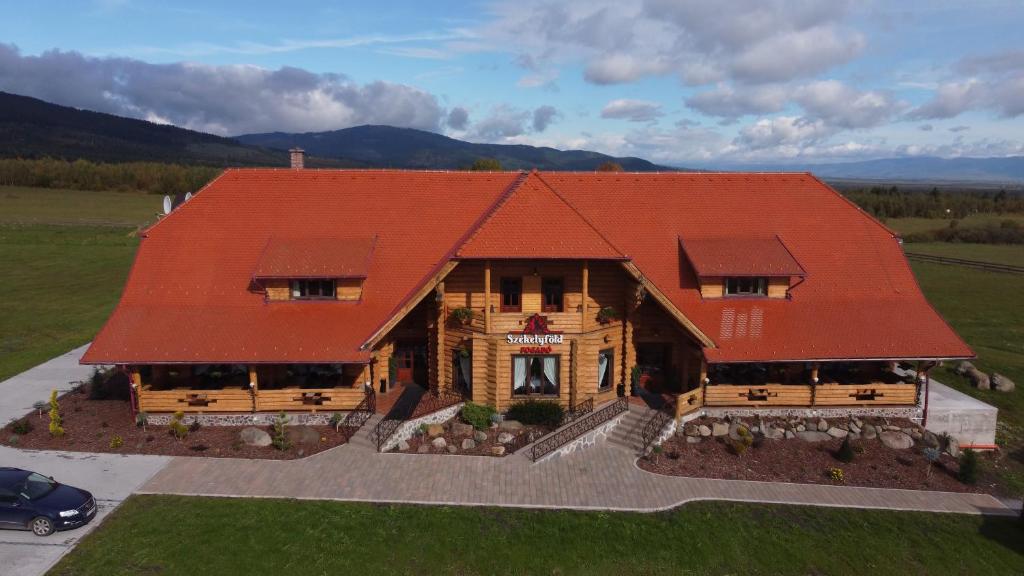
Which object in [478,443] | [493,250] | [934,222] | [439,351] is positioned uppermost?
[934,222]

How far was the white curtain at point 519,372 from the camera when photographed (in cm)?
1988

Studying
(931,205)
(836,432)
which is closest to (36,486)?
(836,432)

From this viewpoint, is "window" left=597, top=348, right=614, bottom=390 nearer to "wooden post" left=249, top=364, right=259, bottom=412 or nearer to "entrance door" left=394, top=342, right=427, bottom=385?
"entrance door" left=394, top=342, right=427, bottom=385

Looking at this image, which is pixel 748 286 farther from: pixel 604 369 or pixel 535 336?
pixel 535 336

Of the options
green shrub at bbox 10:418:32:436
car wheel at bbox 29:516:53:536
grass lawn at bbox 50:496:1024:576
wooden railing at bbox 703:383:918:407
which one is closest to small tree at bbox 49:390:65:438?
green shrub at bbox 10:418:32:436

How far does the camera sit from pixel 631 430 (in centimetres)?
1934

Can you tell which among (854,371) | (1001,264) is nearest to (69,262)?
(854,371)

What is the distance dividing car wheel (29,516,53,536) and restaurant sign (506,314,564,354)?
1314 centimetres

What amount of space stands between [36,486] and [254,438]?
5.56m

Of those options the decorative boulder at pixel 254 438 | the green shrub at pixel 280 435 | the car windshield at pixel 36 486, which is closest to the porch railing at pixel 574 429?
the green shrub at pixel 280 435

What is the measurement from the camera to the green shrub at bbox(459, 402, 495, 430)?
19156 mm

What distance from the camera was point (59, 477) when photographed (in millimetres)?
16203

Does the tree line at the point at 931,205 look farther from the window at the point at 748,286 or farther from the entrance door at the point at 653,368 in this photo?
the entrance door at the point at 653,368

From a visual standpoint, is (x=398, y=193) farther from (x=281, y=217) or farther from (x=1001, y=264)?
(x=1001, y=264)
